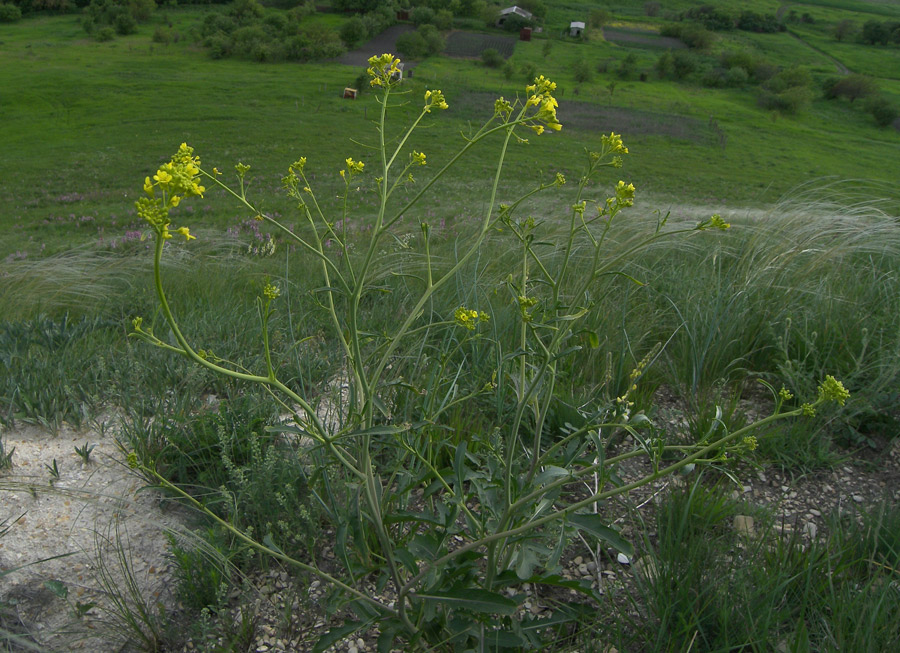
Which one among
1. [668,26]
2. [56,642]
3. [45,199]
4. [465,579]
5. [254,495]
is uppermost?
[668,26]

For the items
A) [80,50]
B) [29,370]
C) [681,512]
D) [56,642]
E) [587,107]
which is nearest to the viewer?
[56,642]

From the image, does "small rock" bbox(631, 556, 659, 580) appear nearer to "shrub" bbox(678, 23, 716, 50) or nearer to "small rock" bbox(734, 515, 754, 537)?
"small rock" bbox(734, 515, 754, 537)

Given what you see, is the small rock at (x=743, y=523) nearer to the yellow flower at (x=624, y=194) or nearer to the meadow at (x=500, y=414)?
the meadow at (x=500, y=414)

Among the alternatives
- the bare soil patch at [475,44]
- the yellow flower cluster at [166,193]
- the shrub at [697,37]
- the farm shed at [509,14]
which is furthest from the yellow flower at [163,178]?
the shrub at [697,37]

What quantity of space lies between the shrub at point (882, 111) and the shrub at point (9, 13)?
220ft

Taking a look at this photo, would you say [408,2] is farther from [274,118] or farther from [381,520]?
[381,520]

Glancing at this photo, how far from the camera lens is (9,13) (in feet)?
164

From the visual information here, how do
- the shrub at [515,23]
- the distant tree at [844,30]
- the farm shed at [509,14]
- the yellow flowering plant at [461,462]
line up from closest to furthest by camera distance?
the yellow flowering plant at [461,462], the shrub at [515,23], the farm shed at [509,14], the distant tree at [844,30]

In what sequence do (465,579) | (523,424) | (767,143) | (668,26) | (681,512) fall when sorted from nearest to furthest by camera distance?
1. (465,579)
2. (681,512)
3. (523,424)
4. (767,143)
5. (668,26)

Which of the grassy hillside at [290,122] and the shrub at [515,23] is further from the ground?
the shrub at [515,23]

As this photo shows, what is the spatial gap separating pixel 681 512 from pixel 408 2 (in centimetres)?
6432

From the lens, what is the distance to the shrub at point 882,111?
4309 centimetres

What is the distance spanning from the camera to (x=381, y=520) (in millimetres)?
1344

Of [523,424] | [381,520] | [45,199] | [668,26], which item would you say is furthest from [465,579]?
[668,26]
